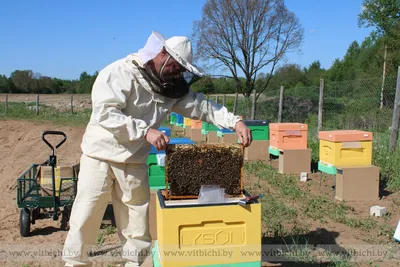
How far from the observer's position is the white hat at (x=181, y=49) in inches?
85.0

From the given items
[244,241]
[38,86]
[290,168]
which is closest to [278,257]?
[244,241]

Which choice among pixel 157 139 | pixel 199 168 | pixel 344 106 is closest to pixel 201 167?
pixel 199 168

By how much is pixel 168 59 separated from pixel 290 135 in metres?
4.66

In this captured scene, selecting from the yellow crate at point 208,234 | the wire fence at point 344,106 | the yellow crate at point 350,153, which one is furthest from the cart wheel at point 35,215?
the wire fence at point 344,106

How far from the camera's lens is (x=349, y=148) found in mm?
4910

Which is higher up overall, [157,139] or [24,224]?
[157,139]

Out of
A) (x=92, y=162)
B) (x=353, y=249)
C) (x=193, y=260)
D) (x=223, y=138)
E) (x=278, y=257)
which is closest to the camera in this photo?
(x=193, y=260)

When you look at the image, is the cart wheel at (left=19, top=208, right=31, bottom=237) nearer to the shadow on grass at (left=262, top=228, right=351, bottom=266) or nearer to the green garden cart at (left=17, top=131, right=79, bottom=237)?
the green garden cart at (left=17, top=131, right=79, bottom=237)

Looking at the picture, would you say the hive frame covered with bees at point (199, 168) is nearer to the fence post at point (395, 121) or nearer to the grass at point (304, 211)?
the grass at point (304, 211)

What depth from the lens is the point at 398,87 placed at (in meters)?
5.76

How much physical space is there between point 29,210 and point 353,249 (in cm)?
299

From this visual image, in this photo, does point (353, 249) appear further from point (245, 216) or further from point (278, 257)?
point (245, 216)

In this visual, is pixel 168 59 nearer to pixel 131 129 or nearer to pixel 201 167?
pixel 131 129

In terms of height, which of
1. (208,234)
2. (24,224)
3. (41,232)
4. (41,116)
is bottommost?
(41,232)
